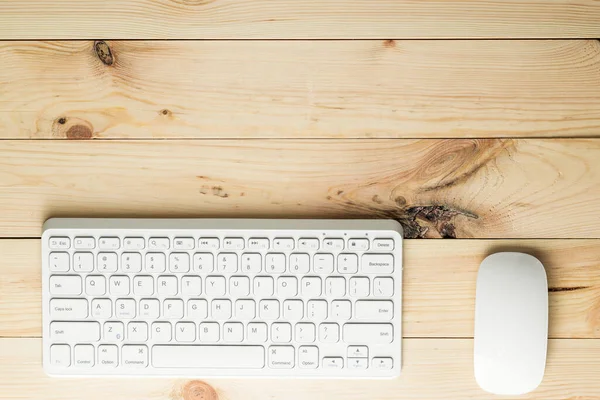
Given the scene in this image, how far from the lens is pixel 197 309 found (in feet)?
2.05

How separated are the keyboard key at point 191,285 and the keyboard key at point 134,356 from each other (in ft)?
0.25

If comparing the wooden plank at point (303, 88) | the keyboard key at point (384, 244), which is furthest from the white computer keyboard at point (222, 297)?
the wooden plank at point (303, 88)

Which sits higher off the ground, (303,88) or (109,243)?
(303,88)

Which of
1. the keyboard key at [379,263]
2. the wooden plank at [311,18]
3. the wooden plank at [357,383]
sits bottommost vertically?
the wooden plank at [357,383]

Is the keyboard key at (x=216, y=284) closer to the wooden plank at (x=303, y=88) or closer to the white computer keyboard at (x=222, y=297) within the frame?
the white computer keyboard at (x=222, y=297)

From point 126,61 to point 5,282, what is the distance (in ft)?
0.91

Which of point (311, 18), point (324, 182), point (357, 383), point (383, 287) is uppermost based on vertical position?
point (311, 18)

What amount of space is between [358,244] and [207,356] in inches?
8.0

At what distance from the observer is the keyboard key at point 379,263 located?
2.01 ft

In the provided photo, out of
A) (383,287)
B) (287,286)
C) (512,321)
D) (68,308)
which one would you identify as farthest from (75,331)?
(512,321)

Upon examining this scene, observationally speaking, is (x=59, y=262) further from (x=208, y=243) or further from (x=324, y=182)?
(x=324, y=182)

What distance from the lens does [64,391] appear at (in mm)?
647

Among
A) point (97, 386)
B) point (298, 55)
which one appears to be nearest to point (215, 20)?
point (298, 55)

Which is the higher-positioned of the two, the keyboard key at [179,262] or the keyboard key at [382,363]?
the keyboard key at [179,262]
